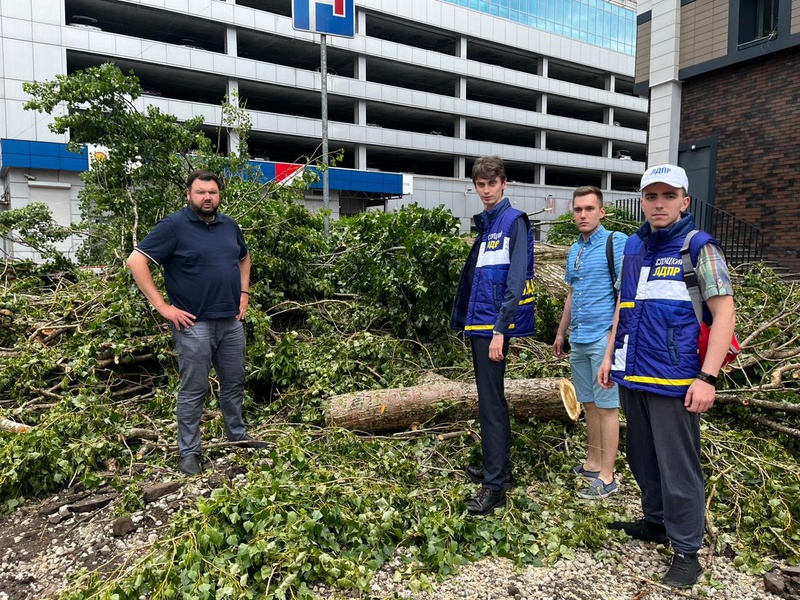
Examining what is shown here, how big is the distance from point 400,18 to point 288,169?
3085 centimetres

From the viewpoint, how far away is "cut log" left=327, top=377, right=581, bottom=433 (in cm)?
423

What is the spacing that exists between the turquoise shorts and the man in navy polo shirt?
254 cm

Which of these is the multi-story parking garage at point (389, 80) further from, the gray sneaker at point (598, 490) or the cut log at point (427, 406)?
the gray sneaker at point (598, 490)

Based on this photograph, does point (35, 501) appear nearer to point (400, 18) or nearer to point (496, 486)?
point (496, 486)

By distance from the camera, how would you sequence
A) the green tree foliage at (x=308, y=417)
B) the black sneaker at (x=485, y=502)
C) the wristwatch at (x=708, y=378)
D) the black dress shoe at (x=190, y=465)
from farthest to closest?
1. the black dress shoe at (x=190, y=465)
2. the black sneaker at (x=485, y=502)
3. the green tree foliage at (x=308, y=417)
4. the wristwatch at (x=708, y=378)

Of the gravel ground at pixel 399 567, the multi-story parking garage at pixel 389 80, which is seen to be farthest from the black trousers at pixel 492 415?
the multi-story parking garage at pixel 389 80

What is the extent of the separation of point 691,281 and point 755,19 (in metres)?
12.8

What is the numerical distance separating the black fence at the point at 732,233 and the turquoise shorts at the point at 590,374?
320 inches

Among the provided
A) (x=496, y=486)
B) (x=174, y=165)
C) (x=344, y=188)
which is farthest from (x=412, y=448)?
(x=344, y=188)

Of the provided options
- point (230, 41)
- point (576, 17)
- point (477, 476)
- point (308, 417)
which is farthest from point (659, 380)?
point (576, 17)

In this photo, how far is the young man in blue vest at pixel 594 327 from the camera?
368 cm

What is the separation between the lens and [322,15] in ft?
25.1

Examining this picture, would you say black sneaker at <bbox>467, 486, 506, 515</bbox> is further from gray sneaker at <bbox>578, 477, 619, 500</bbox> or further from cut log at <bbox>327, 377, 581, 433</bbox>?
cut log at <bbox>327, 377, 581, 433</bbox>

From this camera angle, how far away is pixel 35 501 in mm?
3547
